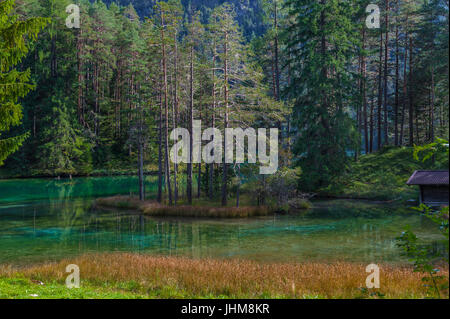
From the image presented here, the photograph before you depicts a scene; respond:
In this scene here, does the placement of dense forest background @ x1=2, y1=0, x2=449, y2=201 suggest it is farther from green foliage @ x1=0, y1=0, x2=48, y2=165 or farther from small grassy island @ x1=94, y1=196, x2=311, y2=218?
green foliage @ x1=0, y1=0, x2=48, y2=165

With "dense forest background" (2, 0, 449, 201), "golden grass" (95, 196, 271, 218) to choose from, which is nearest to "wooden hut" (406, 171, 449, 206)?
"dense forest background" (2, 0, 449, 201)

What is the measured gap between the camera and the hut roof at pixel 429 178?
2622 cm

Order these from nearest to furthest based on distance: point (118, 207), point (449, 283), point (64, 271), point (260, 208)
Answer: point (449, 283)
point (64, 271)
point (260, 208)
point (118, 207)

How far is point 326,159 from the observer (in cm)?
3862

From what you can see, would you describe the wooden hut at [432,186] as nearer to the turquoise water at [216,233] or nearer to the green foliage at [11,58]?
the turquoise water at [216,233]

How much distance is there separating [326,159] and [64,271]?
1161 inches

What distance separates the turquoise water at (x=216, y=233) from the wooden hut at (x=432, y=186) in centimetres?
163

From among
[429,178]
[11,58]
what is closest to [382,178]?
[429,178]

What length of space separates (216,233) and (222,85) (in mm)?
12063

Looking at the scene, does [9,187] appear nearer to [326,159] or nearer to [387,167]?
[326,159]

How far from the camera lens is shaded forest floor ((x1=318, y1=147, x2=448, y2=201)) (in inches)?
1369

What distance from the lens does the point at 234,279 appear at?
11.5 meters

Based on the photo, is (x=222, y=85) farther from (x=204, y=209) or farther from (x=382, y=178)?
(x=382, y=178)
